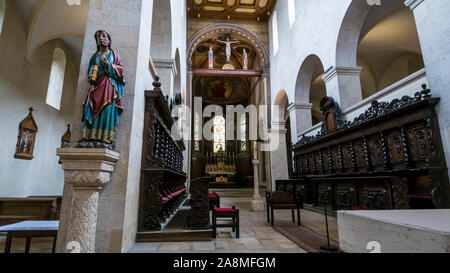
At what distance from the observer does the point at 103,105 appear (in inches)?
102

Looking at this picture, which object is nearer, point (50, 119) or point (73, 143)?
point (73, 143)

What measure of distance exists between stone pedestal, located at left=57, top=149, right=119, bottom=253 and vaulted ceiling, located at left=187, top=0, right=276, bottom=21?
12463mm

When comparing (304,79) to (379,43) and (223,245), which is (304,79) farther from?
(223,245)

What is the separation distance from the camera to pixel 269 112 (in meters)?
12.2

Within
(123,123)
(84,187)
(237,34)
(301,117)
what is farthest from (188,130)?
(84,187)

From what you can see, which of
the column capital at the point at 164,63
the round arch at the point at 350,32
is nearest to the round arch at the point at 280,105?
the round arch at the point at 350,32

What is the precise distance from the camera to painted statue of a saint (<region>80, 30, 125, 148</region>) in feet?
8.41

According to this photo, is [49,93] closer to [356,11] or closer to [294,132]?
[294,132]

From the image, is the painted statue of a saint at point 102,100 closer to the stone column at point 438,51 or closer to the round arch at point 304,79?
the stone column at point 438,51

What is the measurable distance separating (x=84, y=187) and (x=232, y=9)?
13.4m

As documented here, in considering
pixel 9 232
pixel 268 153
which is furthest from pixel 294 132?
pixel 9 232

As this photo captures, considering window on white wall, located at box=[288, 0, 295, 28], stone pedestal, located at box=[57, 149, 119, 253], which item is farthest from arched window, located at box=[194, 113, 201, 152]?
stone pedestal, located at box=[57, 149, 119, 253]

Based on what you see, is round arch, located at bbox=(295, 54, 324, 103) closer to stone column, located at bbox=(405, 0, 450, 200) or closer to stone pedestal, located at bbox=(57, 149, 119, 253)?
stone column, located at bbox=(405, 0, 450, 200)

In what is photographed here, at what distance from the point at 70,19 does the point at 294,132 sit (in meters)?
9.04
